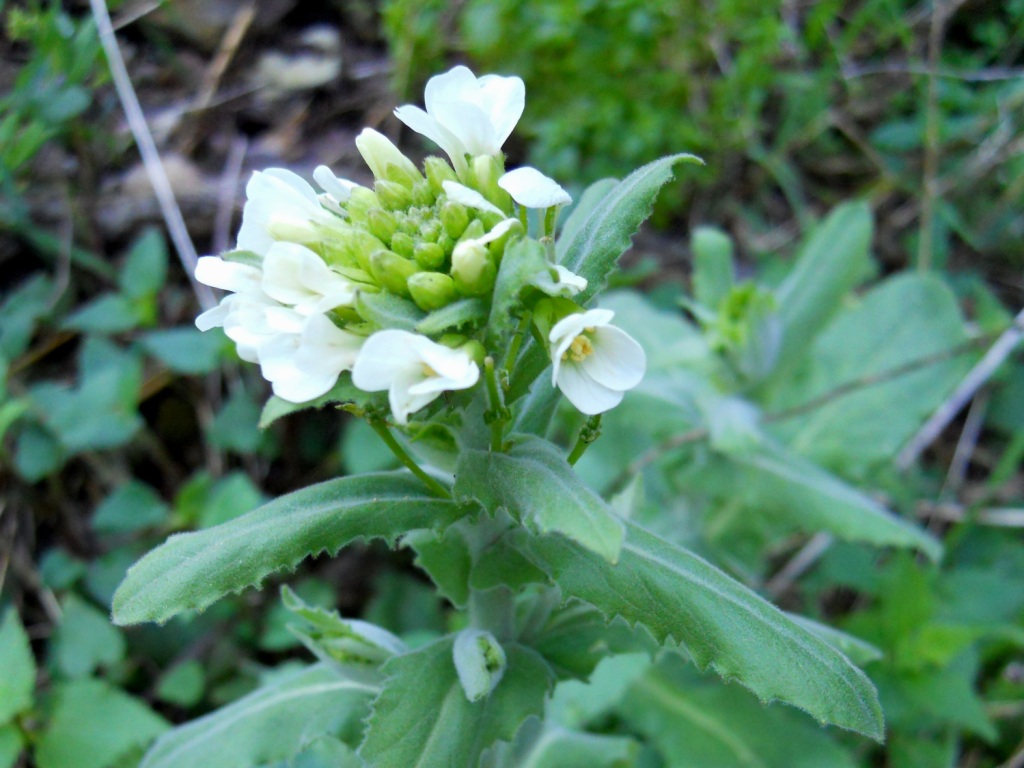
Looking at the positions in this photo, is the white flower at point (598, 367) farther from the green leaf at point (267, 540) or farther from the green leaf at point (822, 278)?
the green leaf at point (822, 278)

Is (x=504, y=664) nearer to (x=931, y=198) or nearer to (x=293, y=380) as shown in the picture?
(x=293, y=380)

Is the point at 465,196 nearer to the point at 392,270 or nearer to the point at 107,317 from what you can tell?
the point at 392,270

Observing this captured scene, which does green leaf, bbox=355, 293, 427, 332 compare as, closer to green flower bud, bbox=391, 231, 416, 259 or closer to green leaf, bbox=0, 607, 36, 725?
green flower bud, bbox=391, 231, 416, 259

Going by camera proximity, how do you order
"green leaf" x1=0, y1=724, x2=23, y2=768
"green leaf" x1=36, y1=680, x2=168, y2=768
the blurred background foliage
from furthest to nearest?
the blurred background foliage < "green leaf" x1=36, y1=680, x2=168, y2=768 < "green leaf" x1=0, y1=724, x2=23, y2=768

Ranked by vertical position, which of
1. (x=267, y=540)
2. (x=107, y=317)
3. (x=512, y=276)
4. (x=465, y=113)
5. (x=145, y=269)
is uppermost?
(x=465, y=113)

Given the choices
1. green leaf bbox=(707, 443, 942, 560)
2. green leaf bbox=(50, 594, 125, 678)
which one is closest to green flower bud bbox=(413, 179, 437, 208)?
green leaf bbox=(707, 443, 942, 560)

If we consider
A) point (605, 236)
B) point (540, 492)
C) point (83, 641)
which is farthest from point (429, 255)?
point (83, 641)

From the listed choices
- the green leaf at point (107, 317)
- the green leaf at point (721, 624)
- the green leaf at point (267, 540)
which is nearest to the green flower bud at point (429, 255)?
the green leaf at point (267, 540)
